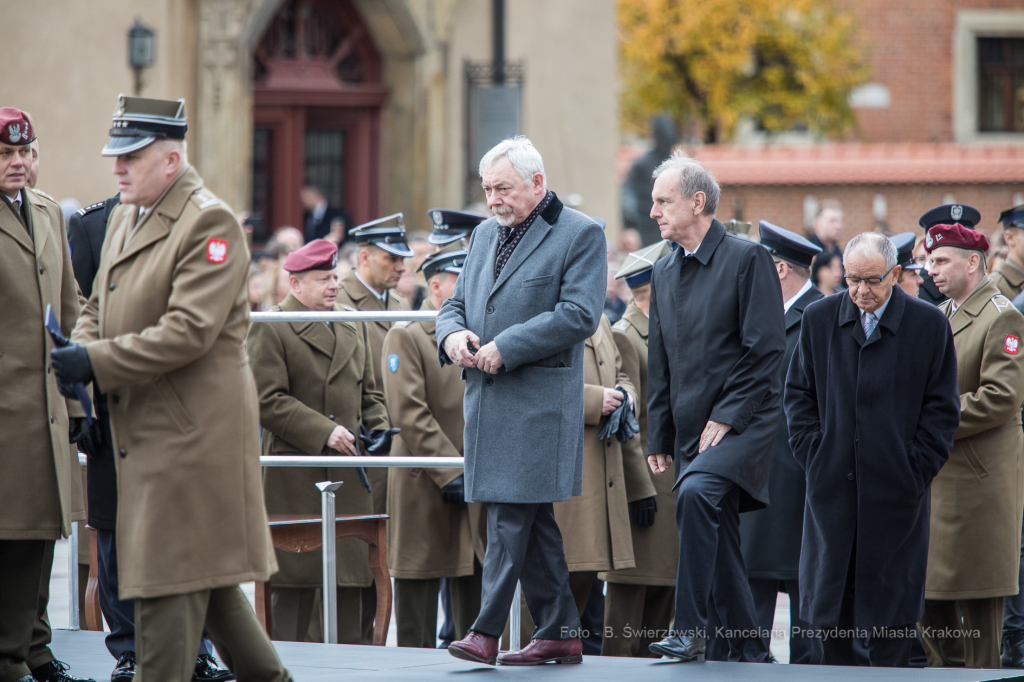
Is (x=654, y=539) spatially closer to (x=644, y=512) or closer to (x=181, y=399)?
(x=644, y=512)

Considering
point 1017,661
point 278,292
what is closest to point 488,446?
point 1017,661

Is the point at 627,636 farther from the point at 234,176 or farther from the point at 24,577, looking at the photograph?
the point at 234,176

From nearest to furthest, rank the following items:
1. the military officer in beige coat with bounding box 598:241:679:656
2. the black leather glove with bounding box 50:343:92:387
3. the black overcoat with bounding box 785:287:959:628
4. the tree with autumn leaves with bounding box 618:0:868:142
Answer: the black leather glove with bounding box 50:343:92:387, the black overcoat with bounding box 785:287:959:628, the military officer in beige coat with bounding box 598:241:679:656, the tree with autumn leaves with bounding box 618:0:868:142

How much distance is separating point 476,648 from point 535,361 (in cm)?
106

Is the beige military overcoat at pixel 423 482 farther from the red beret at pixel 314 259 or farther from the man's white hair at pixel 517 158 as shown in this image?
the man's white hair at pixel 517 158

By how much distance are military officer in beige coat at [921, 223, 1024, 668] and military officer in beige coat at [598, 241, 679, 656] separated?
48.4 inches

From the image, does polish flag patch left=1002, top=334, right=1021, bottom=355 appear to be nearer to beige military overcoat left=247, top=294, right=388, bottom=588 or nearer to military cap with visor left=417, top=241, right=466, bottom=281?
military cap with visor left=417, top=241, right=466, bottom=281

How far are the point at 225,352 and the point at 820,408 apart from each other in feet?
8.05

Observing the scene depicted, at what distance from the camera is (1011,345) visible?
609 centimetres

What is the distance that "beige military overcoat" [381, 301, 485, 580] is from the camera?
657 cm

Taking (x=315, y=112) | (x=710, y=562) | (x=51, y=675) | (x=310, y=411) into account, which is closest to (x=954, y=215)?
(x=710, y=562)

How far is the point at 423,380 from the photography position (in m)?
6.62

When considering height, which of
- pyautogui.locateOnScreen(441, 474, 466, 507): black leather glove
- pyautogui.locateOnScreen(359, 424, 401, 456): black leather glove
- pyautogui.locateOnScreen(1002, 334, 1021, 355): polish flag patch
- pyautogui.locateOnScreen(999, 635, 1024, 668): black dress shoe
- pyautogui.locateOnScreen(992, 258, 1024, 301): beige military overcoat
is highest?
pyautogui.locateOnScreen(992, 258, 1024, 301): beige military overcoat

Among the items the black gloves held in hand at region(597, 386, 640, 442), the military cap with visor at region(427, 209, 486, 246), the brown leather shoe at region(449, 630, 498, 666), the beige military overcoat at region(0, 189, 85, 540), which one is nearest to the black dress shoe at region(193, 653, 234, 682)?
the beige military overcoat at region(0, 189, 85, 540)
